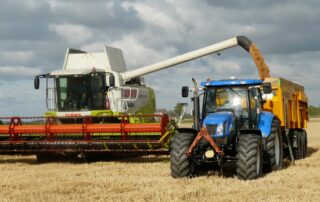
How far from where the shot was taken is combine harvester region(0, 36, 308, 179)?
8305 millimetres

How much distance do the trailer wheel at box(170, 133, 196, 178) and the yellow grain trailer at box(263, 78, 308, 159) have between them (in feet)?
11.5

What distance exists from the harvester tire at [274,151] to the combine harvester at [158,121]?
2 cm

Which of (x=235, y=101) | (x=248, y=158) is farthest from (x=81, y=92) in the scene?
(x=248, y=158)

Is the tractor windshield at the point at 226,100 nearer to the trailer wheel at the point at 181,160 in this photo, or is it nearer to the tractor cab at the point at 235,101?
the tractor cab at the point at 235,101

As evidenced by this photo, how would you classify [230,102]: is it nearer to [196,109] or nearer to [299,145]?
A: [196,109]

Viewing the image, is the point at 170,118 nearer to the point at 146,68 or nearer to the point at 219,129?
the point at 219,129

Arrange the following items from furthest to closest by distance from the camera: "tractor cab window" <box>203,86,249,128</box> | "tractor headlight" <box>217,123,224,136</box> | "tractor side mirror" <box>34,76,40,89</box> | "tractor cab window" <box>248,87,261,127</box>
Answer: "tractor side mirror" <box>34,76,40,89</box>, "tractor cab window" <box>248,87,261,127</box>, "tractor cab window" <box>203,86,249,128</box>, "tractor headlight" <box>217,123,224,136</box>

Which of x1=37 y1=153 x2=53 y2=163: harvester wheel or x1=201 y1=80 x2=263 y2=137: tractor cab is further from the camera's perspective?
x1=37 y1=153 x2=53 y2=163: harvester wheel

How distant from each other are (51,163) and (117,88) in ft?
9.92

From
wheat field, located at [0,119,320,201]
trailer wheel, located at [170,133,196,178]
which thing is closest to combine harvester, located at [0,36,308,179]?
trailer wheel, located at [170,133,196,178]

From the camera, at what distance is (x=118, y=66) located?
1514 cm

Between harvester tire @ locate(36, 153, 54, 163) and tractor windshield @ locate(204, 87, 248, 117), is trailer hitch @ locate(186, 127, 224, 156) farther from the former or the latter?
harvester tire @ locate(36, 153, 54, 163)

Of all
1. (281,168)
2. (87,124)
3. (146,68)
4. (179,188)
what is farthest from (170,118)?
(146,68)

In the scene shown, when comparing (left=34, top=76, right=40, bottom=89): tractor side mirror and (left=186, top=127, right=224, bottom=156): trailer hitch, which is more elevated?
(left=34, top=76, right=40, bottom=89): tractor side mirror
